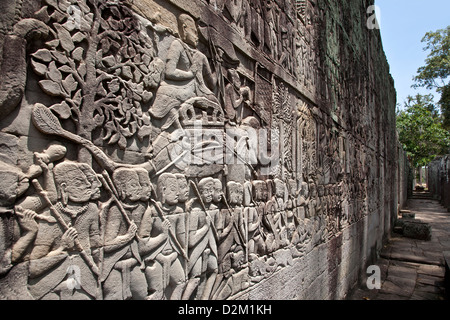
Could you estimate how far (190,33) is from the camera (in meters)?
2.05

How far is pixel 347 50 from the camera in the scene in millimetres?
5953

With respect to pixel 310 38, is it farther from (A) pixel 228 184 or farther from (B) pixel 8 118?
→ (B) pixel 8 118

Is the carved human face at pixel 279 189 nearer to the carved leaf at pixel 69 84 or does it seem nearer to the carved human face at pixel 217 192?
the carved human face at pixel 217 192

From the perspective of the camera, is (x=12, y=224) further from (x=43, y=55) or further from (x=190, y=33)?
(x=190, y=33)

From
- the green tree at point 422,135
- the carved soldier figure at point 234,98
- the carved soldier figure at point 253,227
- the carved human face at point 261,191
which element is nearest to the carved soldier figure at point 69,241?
the carved soldier figure at point 234,98

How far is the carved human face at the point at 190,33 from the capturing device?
2016 mm

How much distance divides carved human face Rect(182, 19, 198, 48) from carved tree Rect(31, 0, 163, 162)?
1.09 feet

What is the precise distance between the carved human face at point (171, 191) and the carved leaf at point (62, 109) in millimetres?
700

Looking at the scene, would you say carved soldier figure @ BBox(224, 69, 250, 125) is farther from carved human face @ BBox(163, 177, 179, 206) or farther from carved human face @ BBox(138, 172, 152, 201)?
carved human face @ BBox(138, 172, 152, 201)

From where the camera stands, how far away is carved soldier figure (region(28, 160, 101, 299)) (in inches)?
50.0

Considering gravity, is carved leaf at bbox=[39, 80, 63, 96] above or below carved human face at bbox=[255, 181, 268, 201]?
above

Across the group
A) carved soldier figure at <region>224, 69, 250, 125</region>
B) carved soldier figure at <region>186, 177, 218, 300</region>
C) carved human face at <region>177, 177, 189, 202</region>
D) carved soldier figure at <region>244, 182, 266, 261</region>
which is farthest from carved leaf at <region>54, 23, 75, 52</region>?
carved soldier figure at <region>244, 182, 266, 261</region>

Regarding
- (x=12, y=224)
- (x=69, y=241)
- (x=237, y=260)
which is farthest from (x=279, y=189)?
(x=12, y=224)

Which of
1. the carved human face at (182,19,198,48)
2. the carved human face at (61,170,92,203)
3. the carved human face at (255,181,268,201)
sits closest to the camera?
the carved human face at (61,170,92,203)
